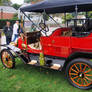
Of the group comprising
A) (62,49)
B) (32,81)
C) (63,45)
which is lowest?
(32,81)

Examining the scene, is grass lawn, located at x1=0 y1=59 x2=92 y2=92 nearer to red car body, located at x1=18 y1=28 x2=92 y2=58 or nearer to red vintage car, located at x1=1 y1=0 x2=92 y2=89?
red vintage car, located at x1=1 y1=0 x2=92 y2=89

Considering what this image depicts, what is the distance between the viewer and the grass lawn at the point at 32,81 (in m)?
3.21

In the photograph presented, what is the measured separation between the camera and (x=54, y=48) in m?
3.61

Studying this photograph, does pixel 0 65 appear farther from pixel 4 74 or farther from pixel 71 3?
pixel 71 3

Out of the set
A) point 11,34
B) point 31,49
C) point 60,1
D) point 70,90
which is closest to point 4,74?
point 31,49

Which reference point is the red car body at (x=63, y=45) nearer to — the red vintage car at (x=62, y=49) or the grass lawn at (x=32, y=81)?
the red vintage car at (x=62, y=49)

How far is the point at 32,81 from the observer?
141 inches

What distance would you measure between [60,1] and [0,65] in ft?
10.5

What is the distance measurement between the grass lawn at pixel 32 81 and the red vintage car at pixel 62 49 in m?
0.26

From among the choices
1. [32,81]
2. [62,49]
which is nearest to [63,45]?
[62,49]

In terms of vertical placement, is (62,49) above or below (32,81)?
above

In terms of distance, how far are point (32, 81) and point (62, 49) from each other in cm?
119

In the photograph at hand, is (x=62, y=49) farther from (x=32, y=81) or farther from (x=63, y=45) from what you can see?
(x=32, y=81)

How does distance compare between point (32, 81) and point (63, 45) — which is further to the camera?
point (32, 81)
